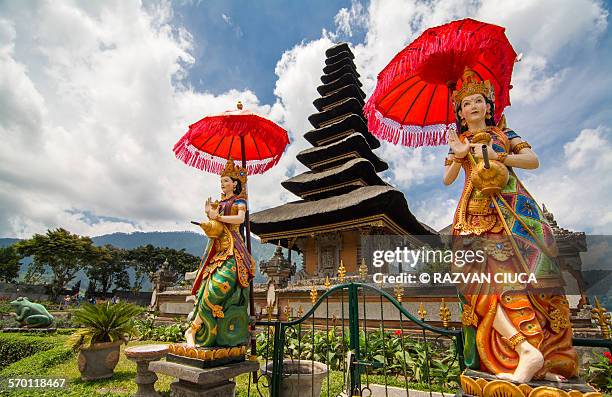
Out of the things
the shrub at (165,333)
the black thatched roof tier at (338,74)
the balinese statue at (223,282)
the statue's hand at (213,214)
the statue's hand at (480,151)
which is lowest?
the shrub at (165,333)

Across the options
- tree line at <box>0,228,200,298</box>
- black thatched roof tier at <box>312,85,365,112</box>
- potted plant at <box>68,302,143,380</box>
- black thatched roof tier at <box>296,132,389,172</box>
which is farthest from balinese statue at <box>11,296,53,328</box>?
black thatched roof tier at <box>312,85,365,112</box>

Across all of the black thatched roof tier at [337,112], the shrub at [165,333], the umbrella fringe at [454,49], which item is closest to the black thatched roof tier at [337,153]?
the black thatched roof tier at [337,112]

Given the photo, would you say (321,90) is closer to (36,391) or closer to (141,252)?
(36,391)

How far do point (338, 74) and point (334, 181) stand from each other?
8.75 m

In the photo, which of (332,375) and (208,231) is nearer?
(208,231)

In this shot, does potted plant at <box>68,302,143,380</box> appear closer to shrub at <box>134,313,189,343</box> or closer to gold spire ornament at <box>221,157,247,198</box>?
gold spire ornament at <box>221,157,247,198</box>

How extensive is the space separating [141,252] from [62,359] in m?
43.1

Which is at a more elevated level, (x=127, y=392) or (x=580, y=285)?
(x=580, y=285)

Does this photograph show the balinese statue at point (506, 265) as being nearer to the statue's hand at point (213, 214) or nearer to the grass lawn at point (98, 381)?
the statue's hand at point (213, 214)

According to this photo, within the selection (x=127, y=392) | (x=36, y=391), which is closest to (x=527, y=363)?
(x=127, y=392)

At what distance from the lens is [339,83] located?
2116 centimetres

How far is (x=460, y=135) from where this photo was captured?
2.99m

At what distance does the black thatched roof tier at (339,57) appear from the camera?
72.2 feet

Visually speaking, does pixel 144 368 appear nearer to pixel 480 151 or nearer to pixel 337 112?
pixel 480 151
